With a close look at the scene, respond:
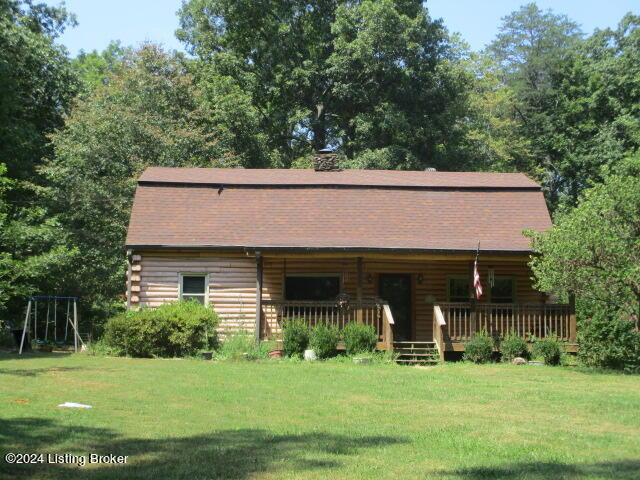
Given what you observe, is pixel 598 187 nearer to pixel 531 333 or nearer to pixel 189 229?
pixel 531 333

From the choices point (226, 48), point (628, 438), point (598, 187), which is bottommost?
point (628, 438)

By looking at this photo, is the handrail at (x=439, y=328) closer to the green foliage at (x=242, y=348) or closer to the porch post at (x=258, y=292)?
the green foliage at (x=242, y=348)

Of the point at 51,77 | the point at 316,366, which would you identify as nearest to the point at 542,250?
the point at 316,366

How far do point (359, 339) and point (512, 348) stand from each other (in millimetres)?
3824

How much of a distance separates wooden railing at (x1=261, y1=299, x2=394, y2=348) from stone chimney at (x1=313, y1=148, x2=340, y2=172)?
582 centimetres

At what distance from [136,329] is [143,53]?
49.3 ft

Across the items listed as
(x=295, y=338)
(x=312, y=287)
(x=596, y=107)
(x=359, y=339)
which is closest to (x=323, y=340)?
(x=295, y=338)

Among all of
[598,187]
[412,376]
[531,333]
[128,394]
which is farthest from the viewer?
[531,333]

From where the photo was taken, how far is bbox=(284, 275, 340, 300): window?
22656mm

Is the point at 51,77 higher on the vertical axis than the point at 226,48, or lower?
lower

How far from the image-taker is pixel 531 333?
2108cm

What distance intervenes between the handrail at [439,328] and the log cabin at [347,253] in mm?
39

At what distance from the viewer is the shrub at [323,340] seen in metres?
19.5

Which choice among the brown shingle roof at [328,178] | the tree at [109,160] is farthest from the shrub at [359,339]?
the tree at [109,160]
